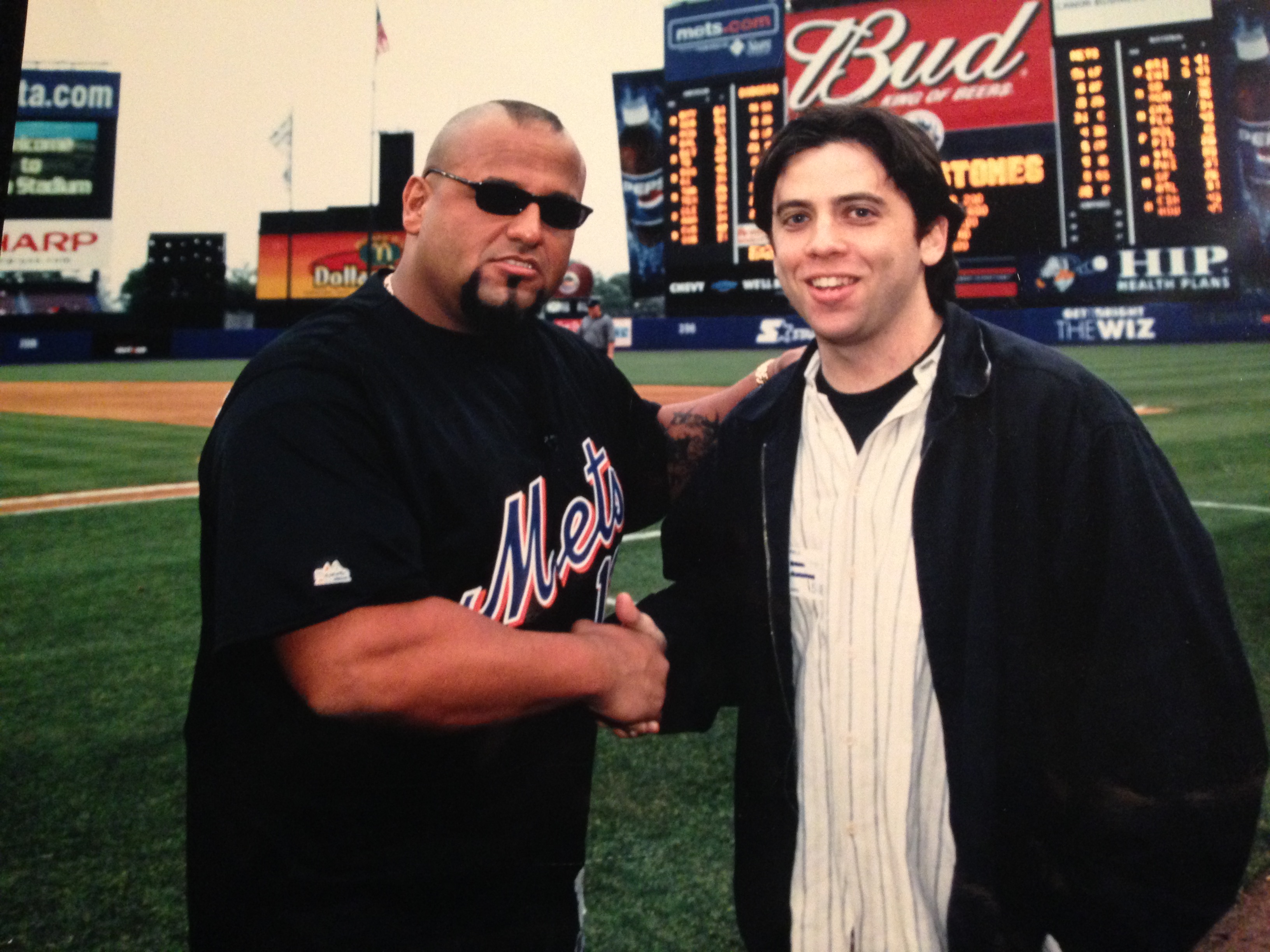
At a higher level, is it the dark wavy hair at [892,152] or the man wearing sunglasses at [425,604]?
the dark wavy hair at [892,152]

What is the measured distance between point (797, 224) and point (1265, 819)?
8.25 feet

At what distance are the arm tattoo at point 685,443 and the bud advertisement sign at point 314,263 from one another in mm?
42859

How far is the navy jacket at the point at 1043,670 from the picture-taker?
→ 4.29 ft

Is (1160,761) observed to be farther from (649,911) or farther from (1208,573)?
(649,911)

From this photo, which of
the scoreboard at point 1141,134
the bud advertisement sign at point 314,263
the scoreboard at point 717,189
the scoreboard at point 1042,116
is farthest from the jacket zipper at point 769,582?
the bud advertisement sign at point 314,263

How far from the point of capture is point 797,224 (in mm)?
1726

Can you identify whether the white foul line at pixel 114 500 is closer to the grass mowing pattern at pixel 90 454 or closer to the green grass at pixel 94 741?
the grass mowing pattern at pixel 90 454

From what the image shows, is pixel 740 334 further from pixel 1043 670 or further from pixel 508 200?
pixel 1043 670

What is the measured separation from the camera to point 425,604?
134 cm

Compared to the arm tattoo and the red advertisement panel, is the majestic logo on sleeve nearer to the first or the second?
the arm tattoo

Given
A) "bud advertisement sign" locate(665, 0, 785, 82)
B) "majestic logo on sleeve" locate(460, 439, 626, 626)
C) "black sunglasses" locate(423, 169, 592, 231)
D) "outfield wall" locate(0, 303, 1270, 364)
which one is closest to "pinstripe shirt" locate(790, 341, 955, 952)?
"majestic logo on sleeve" locate(460, 439, 626, 626)

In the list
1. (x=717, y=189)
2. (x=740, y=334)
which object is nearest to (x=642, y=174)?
(x=740, y=334)

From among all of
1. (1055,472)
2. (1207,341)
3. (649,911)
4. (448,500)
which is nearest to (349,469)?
(448,500)

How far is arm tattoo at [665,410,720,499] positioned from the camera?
223cm
